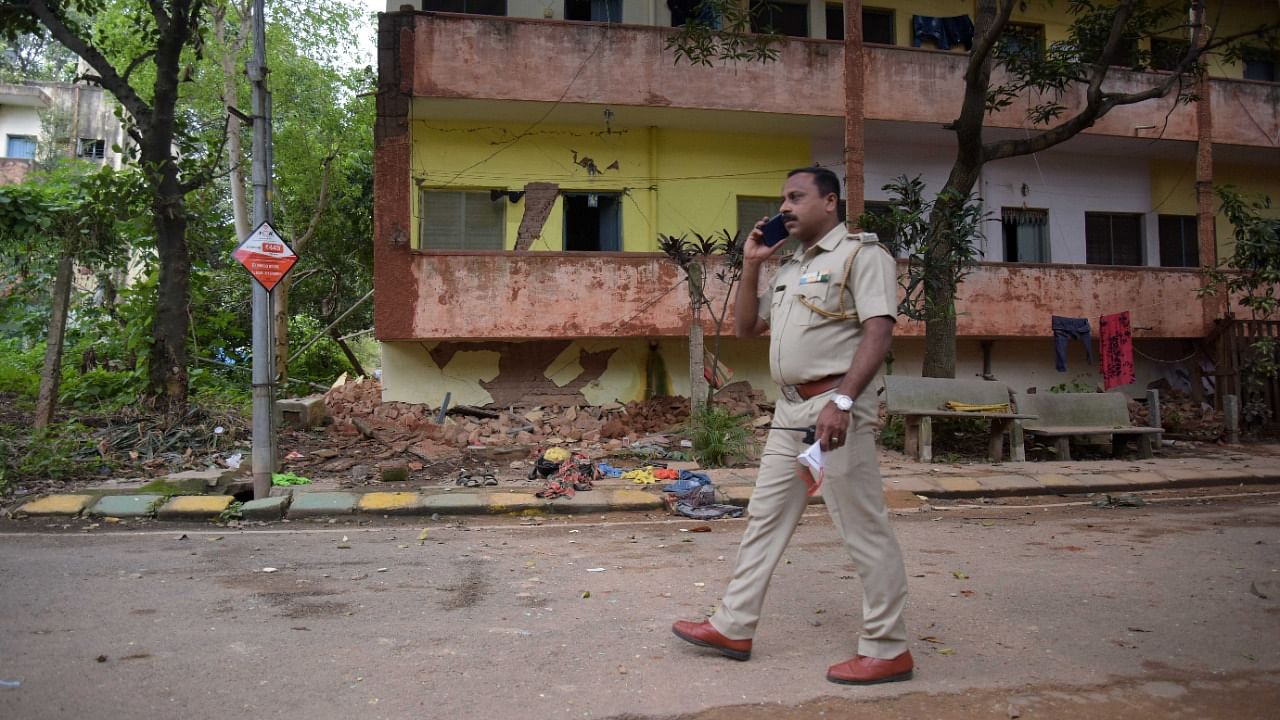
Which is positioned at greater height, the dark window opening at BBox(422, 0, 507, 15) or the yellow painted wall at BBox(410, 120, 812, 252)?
the dark window opening at BBox(422, 0, 507, 15)

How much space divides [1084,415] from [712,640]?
10.3 metres

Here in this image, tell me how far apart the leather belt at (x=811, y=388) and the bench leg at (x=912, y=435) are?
7.88 metres

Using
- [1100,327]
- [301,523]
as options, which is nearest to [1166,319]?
[1100,327]

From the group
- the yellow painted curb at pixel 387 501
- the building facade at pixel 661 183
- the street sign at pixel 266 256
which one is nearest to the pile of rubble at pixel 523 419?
the building facade at pixel 661 183

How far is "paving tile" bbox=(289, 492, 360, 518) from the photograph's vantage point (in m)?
7.45

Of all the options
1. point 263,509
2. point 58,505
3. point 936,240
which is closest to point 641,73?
point 936,240

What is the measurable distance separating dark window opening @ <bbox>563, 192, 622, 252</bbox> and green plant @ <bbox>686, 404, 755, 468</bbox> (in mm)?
4885

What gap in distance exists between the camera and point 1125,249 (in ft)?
53.9

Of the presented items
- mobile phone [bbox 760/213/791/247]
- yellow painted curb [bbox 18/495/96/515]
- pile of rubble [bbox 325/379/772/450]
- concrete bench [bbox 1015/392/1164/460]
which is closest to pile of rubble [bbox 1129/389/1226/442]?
concrete bench [bbox 1015/392/1164/460]

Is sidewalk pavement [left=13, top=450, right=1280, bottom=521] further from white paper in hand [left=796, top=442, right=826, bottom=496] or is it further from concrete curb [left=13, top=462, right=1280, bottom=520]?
white paper in hand [left=796, top=442, right=826, bottom=496]

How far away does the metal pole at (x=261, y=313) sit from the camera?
783cm

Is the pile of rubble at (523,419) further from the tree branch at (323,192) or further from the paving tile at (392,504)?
the tree branch at (323,192)

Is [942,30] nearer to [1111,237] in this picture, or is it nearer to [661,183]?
[1111,237]

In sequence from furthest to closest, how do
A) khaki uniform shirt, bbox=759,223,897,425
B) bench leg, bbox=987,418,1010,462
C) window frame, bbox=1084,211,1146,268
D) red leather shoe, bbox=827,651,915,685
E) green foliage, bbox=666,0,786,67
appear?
window frame, bbox=1084,211,1146,268 → green foliage, bbox=666,0,786,67 → bench leg, bbox=987,418,1010,462 → khaki uniform shirt, bbox=759,223,897,425 → red leather shoe, bbox=827,651,915,685
